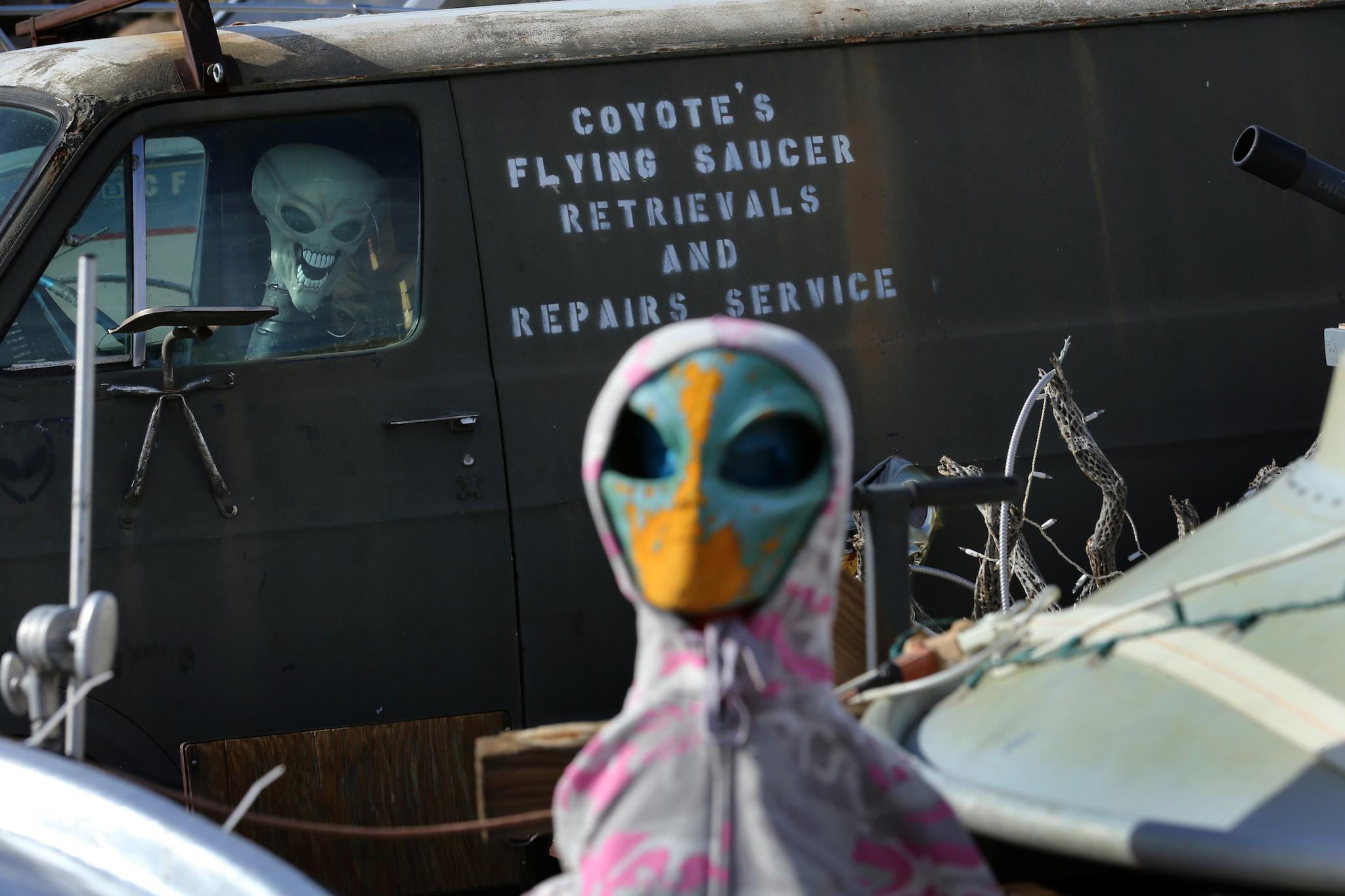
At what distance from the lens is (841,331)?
3.55m

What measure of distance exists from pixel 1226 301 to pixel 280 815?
2.70m

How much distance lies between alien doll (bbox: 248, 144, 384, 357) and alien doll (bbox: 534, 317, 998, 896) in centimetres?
212

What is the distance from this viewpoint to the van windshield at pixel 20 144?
3299 mm

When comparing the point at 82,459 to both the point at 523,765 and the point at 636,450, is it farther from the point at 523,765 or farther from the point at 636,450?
the point at 636,450

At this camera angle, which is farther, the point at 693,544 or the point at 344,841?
the point at 344,841

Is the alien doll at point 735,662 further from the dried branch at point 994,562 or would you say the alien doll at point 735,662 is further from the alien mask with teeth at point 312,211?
the alien mask with teeth at point 312,211

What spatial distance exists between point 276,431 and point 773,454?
2.16 metres

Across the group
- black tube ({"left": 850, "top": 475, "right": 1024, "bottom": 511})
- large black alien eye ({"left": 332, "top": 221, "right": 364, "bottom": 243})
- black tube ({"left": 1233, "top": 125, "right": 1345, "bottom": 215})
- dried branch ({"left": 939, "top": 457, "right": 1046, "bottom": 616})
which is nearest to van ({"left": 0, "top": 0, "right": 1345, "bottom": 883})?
large black alien eye ({"left": 332, "top": 221, "right": 364, "bottom": 243})

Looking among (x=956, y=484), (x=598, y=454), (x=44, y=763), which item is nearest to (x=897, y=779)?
(x=598, y=454)

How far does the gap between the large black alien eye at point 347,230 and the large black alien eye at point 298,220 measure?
5 cm

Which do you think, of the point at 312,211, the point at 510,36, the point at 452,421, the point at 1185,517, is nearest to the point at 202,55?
the point at 312,211

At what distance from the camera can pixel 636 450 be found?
1460 millimetres

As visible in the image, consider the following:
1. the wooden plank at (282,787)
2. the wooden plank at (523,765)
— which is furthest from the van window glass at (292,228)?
the wooden plank at (523,765)

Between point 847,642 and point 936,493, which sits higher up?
point 936,493
